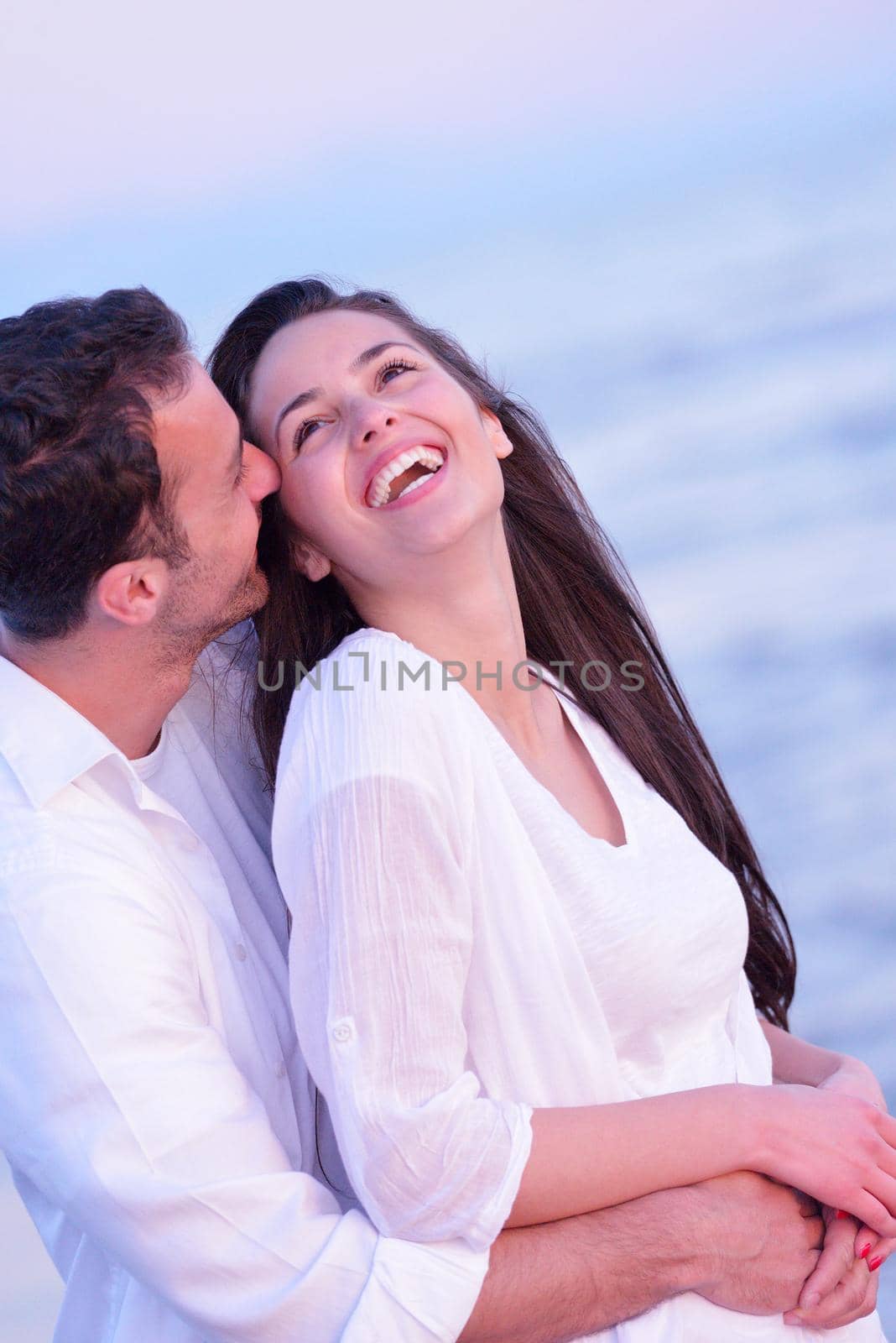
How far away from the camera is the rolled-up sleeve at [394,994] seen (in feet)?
4.86

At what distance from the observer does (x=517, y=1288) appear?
1.49 meters

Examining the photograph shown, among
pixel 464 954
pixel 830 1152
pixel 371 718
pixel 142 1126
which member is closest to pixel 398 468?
pixel 371 718

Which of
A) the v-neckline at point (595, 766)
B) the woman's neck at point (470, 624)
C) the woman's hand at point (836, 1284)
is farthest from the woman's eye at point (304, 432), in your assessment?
the woman's hand at point (836, 1284)

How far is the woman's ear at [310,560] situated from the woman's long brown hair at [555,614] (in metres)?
0.02

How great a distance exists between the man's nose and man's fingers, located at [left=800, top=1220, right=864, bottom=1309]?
1.07 m

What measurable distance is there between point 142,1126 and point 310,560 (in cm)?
76

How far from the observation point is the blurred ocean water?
3.97 m

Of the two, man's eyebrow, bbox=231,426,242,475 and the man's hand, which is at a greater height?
man's eyebrow, bbox=231,426,242,475

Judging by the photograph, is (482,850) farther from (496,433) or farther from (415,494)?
(496,433)

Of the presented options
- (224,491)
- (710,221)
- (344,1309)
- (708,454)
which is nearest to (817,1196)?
(344,1309)

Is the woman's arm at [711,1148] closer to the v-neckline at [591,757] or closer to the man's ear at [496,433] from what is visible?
the v-neckline at [591,757]

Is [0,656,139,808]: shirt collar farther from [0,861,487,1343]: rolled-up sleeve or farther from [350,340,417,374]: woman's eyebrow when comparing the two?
[350,340,417,374]: woman's eyebrow

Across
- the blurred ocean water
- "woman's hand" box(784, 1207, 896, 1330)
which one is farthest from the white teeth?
the blurred ocean water

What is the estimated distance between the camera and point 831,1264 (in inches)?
65.4
